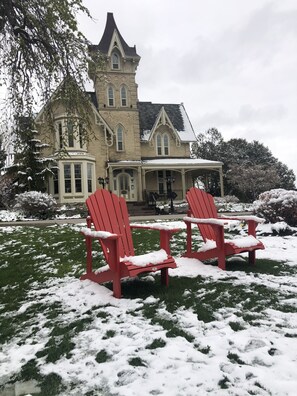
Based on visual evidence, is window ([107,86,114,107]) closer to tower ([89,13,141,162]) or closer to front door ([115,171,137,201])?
tower ([89,13,141,162])

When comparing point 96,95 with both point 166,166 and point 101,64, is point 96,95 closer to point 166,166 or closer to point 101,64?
point 166,166

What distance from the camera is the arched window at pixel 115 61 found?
87.6 feet

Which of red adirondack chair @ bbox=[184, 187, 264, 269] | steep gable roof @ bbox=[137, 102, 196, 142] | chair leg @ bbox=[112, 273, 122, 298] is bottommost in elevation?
chair leg @ bbox=[112, 273, 122, 298]

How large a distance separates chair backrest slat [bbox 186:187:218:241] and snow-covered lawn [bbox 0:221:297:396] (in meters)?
0.66

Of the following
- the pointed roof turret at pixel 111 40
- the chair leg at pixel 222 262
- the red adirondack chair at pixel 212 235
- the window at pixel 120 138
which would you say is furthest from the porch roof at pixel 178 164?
the chair leg at pixel 222 262

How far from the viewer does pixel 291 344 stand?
2.64 meters

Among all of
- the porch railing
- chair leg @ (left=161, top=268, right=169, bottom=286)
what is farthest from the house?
chair leg @ (left=161, top=268, right=169, bottom=286)

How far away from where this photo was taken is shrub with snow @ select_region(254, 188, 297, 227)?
9.55 metres

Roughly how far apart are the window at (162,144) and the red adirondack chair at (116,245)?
2345cm

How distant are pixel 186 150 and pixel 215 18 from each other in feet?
58.4

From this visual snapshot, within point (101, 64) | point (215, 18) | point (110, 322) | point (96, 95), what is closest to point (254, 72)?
point (215, 18)

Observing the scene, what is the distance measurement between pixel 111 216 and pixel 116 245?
33.2 inches

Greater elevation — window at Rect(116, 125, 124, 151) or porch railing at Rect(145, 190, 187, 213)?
window at Rect(116, 125, 124, 151)

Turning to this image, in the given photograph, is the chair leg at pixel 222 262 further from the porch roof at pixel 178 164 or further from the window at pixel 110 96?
the window at pixel 110 96
